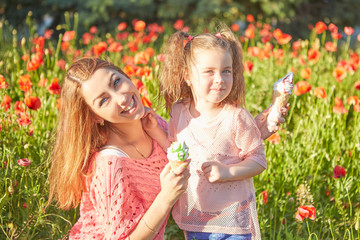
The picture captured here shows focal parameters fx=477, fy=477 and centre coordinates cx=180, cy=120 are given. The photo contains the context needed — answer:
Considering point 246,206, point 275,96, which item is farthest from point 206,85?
point 246,206

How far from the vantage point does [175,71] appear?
180 cm

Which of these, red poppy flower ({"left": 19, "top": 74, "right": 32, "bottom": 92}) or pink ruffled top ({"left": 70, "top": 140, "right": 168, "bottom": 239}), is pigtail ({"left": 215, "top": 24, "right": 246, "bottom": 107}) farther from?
red poppy flower ({"left": 19, "top": 74, "right": 32, "bottom": 92})

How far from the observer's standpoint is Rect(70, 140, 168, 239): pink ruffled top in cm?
172

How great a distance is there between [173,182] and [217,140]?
224mm

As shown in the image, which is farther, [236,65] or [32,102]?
[32,102]

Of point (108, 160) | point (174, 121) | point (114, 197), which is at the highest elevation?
point (174, 121)

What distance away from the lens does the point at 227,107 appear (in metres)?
1.71

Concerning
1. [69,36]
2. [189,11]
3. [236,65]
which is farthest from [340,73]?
[189,11]

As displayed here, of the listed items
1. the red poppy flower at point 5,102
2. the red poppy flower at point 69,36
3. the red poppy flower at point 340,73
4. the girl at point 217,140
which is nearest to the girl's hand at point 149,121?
the girl at point 217,140

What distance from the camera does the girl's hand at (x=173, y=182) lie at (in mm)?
1587

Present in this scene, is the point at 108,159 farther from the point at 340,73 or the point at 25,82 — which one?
the point at 340,73

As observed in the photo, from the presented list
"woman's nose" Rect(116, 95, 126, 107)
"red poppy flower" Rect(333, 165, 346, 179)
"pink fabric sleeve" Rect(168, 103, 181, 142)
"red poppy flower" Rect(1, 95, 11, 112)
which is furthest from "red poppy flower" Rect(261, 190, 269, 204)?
"red poppy flower" Rect(1, 95, 11, 112)

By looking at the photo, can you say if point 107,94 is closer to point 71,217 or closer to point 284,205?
point 71,217

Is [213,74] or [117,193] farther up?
[213,74]
